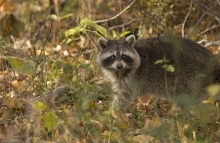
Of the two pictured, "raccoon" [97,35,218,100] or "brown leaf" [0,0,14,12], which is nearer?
"brown leaf" [0,0,14,12]

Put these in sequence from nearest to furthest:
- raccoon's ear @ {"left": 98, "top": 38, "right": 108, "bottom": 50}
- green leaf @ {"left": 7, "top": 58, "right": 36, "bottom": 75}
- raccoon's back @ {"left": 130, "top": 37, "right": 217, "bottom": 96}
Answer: green leaf @ {"left": 7, "top": 58, "right": 36, "bottom": 75} < raccoon's back @ {"left": 130, "top": 37, "right": 217, "bottom": 96} < raccoon's ear @ {"left": 98, "top": 38, "right": 108, "bottom": 50}

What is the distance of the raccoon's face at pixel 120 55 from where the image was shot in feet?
18.7

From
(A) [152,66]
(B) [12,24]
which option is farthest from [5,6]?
(A) [152,66]

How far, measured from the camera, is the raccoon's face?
5.69m

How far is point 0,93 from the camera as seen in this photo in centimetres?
550

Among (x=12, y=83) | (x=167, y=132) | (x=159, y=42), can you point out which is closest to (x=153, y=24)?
(x=159, y=42)

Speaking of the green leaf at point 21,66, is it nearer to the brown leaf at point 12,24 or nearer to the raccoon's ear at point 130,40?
the brown leaf at point 12,24

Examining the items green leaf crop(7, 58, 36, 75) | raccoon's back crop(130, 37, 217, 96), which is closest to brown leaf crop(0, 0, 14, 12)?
green leaf crop(7, 58, 36, 75)

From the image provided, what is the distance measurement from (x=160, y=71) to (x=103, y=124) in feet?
4.39

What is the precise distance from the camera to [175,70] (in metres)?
5.54

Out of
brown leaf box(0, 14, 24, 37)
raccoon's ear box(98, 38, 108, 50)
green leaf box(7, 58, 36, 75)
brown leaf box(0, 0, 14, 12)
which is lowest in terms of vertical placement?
raccoon's ear box(98, 38, 108, 50)

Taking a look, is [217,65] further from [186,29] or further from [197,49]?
[186,29]

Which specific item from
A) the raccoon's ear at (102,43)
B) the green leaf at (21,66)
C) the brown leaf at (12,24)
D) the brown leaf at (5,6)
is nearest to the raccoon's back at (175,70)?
the raccoon's ear at (102,43)

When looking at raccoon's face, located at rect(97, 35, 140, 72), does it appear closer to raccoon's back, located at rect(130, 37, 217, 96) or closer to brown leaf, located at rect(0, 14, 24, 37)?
raccoon's back, located at rect(130, 37, 217, 96)
